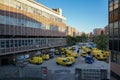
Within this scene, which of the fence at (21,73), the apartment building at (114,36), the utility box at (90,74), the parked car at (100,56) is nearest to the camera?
the apartment building at (114,36)

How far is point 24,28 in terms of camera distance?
151ft

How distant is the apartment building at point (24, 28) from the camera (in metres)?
39.0

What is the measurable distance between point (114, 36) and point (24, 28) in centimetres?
2721

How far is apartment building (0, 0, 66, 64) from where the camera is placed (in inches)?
1535

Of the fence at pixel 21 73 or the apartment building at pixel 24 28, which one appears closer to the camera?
the fence at pixel 21 73

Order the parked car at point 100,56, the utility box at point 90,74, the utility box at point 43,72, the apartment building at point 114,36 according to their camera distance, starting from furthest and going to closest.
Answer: the parked car at point 100,56 < the utility box at point 43,72 < the utility box at point 90,74 < the apartment building at point 114,36

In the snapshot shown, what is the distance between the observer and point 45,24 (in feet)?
196

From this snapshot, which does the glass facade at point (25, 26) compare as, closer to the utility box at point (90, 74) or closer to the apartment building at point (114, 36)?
the utility box at point (90, 74)

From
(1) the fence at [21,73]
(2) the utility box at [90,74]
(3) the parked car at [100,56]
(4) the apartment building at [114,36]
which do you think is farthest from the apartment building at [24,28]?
(4) the apartment building at [114,36]

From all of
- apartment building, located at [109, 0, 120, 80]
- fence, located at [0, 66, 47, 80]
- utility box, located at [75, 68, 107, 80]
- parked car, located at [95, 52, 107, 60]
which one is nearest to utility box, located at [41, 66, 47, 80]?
fence, located at [0, 66, 47, 80]

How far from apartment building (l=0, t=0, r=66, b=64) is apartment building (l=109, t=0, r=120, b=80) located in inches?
834

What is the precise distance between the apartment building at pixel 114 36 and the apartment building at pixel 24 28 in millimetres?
21185

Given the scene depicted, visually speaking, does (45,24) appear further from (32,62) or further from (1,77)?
(1,77)

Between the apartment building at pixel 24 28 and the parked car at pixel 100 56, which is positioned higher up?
the apartment building at pixel 24 28
